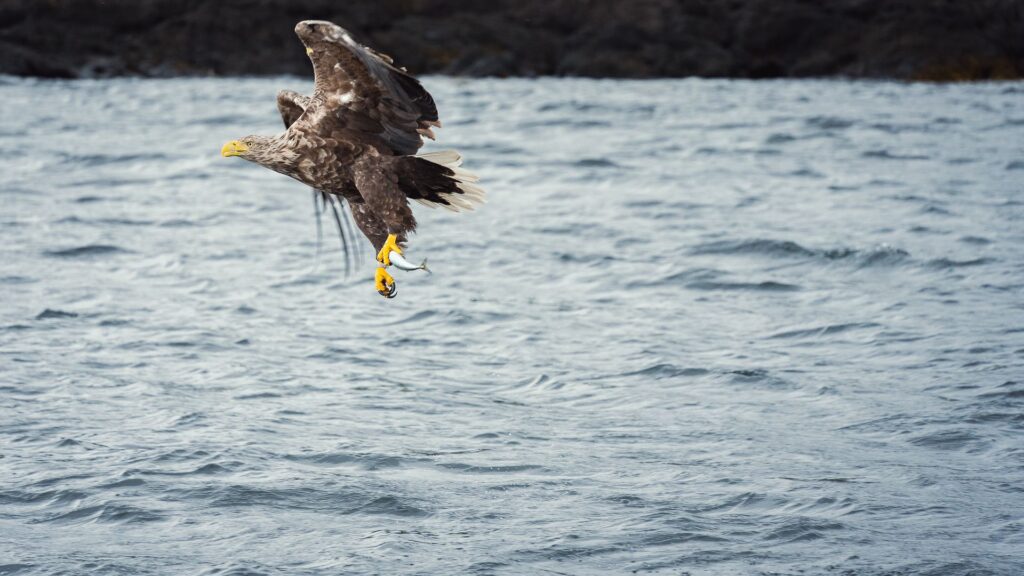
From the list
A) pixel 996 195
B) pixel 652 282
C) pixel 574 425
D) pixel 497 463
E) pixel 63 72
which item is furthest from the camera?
pixel 63 72

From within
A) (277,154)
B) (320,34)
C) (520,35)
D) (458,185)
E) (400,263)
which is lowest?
(400,263)

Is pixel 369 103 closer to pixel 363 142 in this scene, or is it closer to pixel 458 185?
pixel 363 142

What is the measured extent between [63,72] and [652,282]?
95.1ft

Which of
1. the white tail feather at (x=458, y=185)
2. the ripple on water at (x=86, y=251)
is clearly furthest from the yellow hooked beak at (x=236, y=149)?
the ripple on water at (x=86, y=251)

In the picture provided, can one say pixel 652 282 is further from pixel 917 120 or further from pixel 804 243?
pixel 917 120

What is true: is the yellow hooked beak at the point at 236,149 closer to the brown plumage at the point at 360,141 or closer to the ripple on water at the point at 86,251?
the brown plumage at the point at 360,141

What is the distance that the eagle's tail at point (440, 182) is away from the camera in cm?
801

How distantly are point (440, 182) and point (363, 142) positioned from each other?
62cm

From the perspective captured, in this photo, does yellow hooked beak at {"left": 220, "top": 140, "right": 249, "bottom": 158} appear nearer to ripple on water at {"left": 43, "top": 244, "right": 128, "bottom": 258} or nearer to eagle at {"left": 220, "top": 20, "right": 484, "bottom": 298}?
eagle at {"left": 220, "top": 20, "right": 484, "bottom": 298}

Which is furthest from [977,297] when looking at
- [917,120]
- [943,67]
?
[943,67]

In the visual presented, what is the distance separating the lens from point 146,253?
17.2 m


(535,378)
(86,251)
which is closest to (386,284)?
(535,378)

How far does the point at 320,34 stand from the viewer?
7.16 m

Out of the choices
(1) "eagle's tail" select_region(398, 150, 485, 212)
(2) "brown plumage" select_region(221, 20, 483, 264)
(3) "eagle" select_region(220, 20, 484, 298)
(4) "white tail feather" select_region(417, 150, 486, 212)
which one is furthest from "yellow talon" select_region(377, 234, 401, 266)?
(4) "white tail feather" select_region(417, 150, 486, 212)
